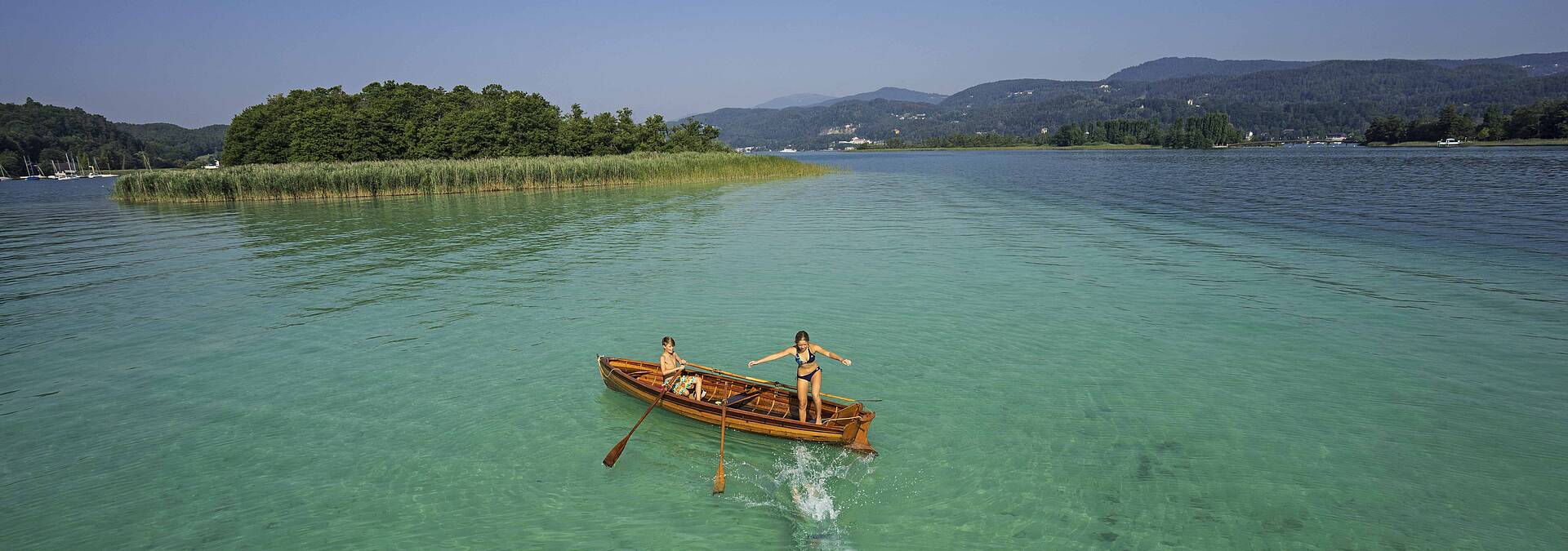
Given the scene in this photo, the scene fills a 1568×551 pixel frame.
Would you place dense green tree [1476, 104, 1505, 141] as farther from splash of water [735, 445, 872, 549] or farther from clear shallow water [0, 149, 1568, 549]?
splash of water [735, 445, 872, 549]

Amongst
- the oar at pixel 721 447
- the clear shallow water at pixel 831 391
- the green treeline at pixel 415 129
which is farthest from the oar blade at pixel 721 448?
the green treeline at pixel 415 129

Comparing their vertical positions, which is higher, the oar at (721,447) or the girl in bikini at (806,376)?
the girl in bikini at (806,376)

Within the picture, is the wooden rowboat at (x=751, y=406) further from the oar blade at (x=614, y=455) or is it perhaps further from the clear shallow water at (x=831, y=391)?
the oar blade at (x=614, y=455)

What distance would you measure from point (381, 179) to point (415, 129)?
30.5m

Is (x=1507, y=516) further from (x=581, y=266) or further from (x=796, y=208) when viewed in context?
(x=796, y=208)

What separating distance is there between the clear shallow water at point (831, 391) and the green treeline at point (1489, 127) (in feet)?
513

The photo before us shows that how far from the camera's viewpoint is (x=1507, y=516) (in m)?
8.21

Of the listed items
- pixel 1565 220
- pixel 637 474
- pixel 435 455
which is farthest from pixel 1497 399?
pixel 1565 220

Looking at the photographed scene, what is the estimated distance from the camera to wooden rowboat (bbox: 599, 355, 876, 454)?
991 centimetres

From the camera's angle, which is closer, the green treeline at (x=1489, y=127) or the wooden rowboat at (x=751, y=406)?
the wooden rowboat at (x=751, y=406)

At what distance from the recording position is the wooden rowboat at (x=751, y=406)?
9.91 metres

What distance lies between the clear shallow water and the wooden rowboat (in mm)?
362

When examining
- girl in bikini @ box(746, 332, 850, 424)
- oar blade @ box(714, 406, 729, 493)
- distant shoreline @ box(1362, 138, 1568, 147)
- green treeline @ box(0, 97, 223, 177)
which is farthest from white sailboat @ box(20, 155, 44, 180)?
distant shoreline @ box(1362, 138, 1568, 147)

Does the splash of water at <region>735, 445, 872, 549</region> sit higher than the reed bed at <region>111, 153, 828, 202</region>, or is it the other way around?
the reed bed at <region>111, 153, 828, 202</region>
